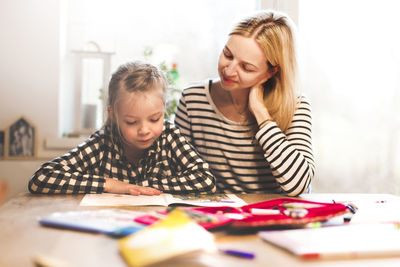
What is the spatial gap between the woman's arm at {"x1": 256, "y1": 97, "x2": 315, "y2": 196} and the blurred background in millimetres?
1058

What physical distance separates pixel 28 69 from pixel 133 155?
1.12 metres

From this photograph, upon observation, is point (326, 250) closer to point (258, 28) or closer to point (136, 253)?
point (136, 253)

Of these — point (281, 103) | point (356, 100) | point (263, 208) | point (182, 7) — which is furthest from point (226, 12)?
point (263, 208)

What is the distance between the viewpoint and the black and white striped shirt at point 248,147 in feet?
4.43

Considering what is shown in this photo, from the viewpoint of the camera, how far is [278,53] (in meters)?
1.44

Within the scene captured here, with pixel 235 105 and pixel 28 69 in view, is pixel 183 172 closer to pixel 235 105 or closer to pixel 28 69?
pixel 235 105

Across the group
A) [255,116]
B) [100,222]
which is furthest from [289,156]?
[100,222]

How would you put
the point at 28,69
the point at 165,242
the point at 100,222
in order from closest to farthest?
the point at 165,242 → the point at 100,222 → the point at 28,69

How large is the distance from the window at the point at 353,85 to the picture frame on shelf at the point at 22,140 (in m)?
1.52

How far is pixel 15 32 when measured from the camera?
2.16 metres

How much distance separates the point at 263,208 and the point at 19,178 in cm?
158

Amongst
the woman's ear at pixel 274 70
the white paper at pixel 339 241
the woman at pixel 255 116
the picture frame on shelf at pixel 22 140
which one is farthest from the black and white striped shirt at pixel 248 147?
the picture frame on shelf at pixel 22 140

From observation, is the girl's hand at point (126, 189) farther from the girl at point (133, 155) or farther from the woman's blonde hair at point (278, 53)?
the woman's blonde hair at point (278, 53)

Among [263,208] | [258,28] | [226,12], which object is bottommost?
[263,208]
